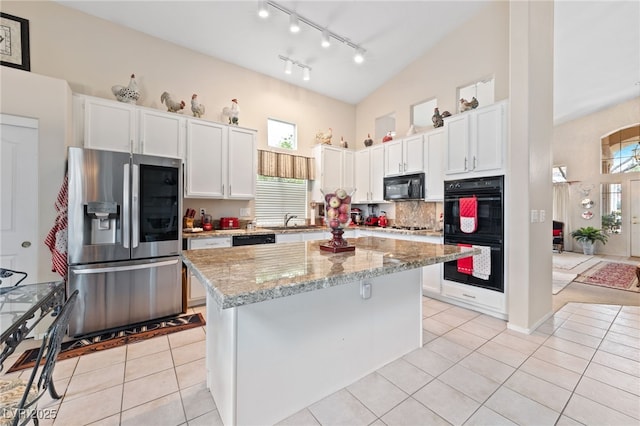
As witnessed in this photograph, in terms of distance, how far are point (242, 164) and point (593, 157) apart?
985cm

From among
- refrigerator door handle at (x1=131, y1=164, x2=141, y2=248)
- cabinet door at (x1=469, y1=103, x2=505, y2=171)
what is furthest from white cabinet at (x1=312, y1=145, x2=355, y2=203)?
refrigerator door handle at (x1=131, y1=164, x2=141, y2=248)

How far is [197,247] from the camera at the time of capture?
3.24 meters

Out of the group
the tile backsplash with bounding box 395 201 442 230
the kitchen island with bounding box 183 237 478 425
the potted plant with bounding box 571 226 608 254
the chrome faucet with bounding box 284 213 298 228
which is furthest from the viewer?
the potted plant with bounding box 571 226 608 254

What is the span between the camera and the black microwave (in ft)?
13.3

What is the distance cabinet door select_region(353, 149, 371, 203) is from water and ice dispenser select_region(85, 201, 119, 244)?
3637 millimetres

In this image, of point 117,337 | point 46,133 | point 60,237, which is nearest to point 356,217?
point 117,337

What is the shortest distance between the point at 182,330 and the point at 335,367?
1837mm

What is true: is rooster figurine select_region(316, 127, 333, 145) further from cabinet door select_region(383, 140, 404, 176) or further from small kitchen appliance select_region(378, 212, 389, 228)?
small kitchen appliance select_region(378, 212, 389, 228)

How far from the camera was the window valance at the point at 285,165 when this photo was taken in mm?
4371

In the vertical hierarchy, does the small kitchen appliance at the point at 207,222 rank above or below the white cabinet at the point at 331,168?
below

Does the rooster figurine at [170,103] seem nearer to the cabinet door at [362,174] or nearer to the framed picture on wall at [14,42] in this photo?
the framed picture on wall at [14,42]

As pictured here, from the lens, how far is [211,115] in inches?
157

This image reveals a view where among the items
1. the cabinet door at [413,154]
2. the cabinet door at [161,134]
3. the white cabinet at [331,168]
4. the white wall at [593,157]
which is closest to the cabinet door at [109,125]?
the cabinet door at [161,134]

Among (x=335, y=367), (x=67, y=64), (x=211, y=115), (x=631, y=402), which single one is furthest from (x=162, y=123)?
(x=631, y=402)
